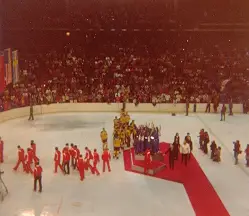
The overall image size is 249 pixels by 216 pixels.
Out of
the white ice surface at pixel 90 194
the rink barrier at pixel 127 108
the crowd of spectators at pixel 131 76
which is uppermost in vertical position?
the crowd of spectators at pixel 131 76

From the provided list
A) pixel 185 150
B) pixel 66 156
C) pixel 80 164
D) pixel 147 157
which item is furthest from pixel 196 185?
pixel 66 156

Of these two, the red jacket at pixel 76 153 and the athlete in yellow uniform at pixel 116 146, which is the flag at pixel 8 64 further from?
the red jacket at pixel 76 153

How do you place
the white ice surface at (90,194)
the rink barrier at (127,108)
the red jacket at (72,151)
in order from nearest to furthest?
the white ice surface at (90,194) < the red jacket at (72,151) < the rink barrier at (127,108)

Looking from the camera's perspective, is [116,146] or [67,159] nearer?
[67,159]

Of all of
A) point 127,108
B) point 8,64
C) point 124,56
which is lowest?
point 127,108

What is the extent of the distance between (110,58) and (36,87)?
7216 millimetres

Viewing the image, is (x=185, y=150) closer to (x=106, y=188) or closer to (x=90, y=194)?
(x=106, y=188)

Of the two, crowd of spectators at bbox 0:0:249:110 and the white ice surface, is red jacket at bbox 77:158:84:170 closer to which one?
the white ice surface

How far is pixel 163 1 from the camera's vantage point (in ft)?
105

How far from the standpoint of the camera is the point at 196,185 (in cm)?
1264

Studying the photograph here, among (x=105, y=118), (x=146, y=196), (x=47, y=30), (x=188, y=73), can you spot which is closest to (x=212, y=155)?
(x=146, y=196)

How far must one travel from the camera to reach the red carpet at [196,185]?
1081 centimetres

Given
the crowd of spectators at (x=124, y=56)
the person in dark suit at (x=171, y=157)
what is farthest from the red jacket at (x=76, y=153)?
the crowd of spectators at (x=124, y=56)

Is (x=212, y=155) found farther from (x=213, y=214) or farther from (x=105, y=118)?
(x=105, y=118)
